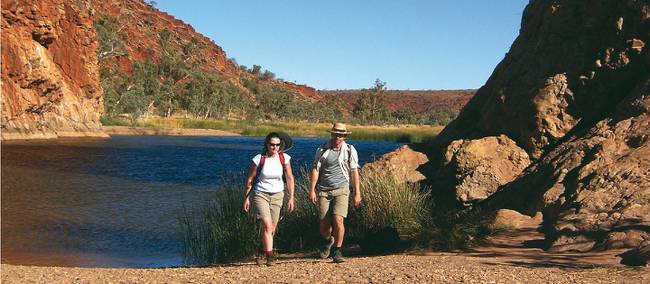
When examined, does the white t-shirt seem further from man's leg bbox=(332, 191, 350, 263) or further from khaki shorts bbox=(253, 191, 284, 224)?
man's leg bbox=(332, 191, 350, 263)

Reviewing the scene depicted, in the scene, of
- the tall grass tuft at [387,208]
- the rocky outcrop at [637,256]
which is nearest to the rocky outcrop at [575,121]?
the rocky outcrop at [637,256]

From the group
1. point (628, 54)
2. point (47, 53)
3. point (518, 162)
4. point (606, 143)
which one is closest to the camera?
point (606, 143)

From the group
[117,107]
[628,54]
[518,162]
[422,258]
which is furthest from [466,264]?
[117,107]

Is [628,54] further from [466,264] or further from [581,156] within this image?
[466,264]

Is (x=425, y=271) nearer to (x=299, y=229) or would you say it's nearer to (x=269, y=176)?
(x=269, y=176)

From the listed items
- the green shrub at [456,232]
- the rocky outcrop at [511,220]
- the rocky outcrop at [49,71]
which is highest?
the rocky outcrop at [49,71]

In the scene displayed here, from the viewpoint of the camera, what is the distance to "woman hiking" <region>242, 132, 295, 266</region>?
7.44 metres

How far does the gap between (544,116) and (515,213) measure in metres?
2.00

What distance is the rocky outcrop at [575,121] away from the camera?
771 cm

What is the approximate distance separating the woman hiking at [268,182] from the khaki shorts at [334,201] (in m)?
0.42

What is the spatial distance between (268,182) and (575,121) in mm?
5220

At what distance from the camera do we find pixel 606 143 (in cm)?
866

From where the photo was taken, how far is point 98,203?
1700cm

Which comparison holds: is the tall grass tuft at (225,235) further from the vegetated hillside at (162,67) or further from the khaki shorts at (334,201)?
the vegetated hillside at (162,67)
